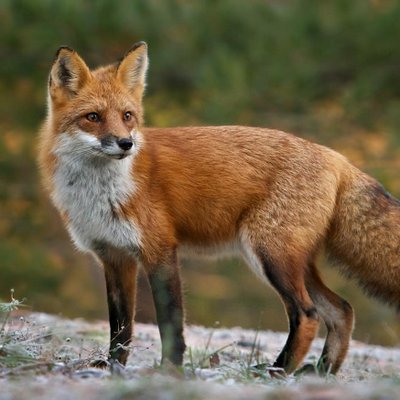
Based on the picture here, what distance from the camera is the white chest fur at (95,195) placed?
671 centimetres

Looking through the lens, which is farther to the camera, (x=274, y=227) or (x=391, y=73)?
(x=391, y=73)

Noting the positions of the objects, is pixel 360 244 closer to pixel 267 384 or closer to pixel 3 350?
pixel 267 384

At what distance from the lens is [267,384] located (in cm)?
538

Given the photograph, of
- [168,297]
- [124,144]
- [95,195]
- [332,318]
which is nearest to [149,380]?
[168,297]

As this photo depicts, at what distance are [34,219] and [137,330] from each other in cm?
862

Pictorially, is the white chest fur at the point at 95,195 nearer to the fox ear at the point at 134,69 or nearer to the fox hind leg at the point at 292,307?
the fox ear at the point at 134,69

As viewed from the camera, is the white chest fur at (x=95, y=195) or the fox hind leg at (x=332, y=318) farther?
the fox hind leg at (x=332, y=318)

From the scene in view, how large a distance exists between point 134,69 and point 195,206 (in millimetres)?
1211

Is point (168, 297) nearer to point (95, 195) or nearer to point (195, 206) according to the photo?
point (195, 206)

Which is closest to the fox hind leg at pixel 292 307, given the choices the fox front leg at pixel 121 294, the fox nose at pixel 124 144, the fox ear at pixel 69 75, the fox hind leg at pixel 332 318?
the fox hind leg at pixel 332 318

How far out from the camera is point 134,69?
7238mm

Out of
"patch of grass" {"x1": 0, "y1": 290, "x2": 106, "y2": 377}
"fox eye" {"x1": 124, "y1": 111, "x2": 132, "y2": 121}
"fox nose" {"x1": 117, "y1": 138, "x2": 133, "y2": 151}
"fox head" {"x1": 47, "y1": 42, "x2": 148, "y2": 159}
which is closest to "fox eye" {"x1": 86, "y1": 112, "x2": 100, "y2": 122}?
"fox head" {"x1": 47, "y1": 42, "x2": 148, "y2": 159}

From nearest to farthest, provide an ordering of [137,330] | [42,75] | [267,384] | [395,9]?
[267,384] < [137,330] < [395,9] < [42,75]

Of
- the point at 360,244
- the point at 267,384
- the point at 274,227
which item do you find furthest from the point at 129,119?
the point at 267,384
